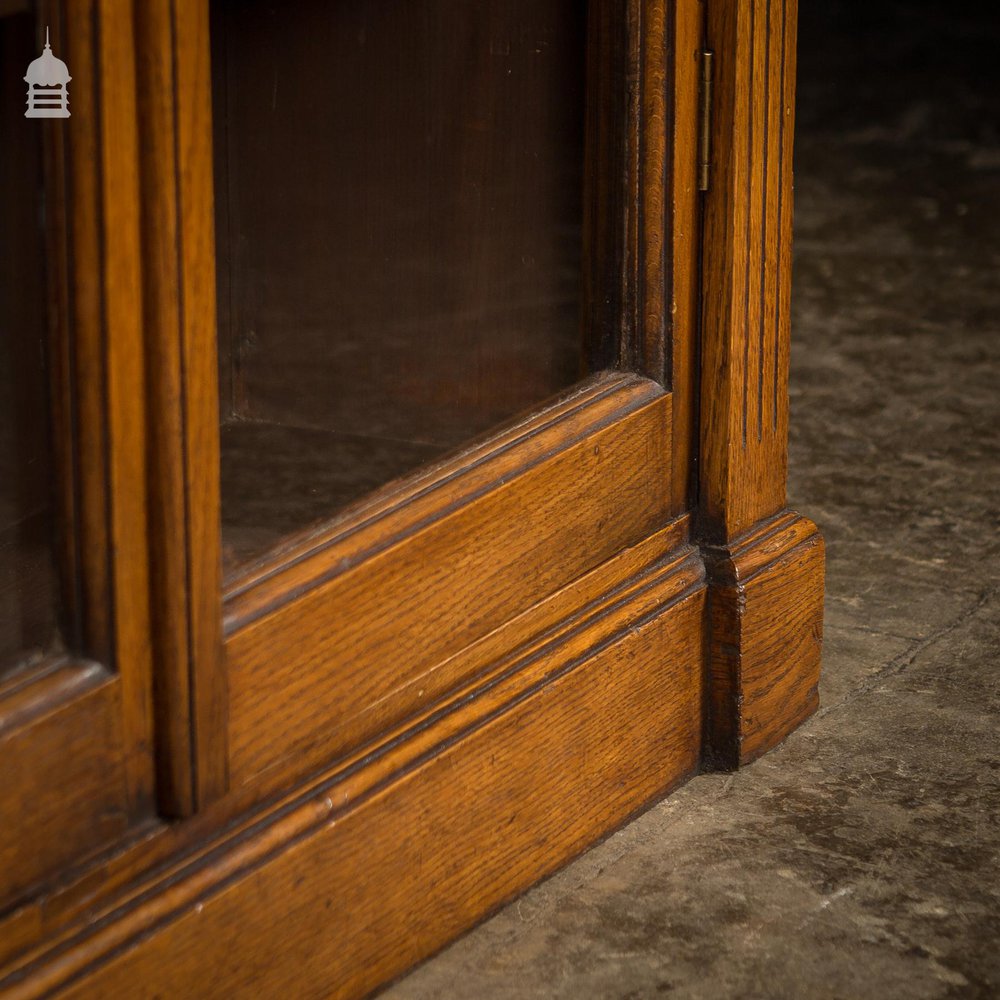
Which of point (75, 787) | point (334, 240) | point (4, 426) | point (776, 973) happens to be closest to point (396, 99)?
point (334, 240)

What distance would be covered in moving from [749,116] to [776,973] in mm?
722

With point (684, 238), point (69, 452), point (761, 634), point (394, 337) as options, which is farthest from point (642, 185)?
point (69, 452)

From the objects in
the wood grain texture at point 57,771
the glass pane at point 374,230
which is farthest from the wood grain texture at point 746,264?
the wood grain texture at point 57,771

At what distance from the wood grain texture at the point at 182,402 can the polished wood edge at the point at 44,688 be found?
0.05 metres

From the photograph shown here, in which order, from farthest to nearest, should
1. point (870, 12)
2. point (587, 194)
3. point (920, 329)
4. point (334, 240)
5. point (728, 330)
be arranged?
point (870, 12) → point (920, 329) → point (728, 330) → point (587, 194) → point (334, 240)

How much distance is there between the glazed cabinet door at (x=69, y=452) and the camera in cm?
94

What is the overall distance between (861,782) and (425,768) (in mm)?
503

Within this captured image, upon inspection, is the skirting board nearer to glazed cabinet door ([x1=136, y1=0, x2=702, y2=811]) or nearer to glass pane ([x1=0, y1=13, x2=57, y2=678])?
glazed cabinet door ([x1=136, y1=0, x2=702, y2=811])

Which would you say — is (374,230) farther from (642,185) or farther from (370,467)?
(642,185)

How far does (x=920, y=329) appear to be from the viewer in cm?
324

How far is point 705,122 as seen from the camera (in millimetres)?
1474

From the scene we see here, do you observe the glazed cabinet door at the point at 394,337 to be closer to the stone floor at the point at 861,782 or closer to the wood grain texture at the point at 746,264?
the wood grain texture at the point at 746,264

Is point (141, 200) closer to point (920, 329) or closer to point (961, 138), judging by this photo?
point (920, 329)

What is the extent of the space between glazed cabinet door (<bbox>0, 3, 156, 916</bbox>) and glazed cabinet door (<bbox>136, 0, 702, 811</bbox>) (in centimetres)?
3
